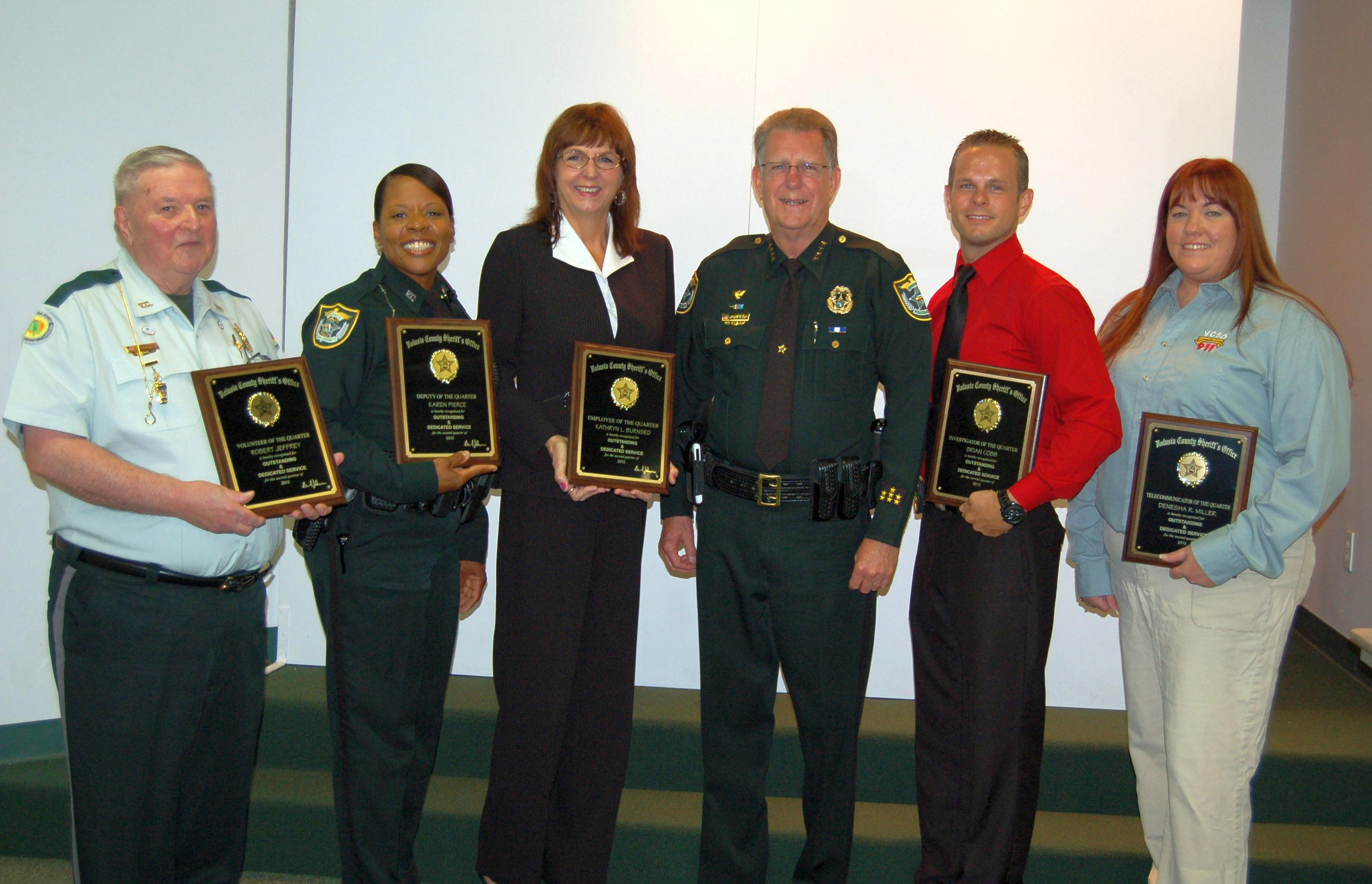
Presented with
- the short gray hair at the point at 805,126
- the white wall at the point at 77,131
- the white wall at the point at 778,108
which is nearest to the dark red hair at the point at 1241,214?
the short gray hair at the point at 805,126

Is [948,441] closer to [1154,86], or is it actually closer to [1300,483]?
[1300,483]

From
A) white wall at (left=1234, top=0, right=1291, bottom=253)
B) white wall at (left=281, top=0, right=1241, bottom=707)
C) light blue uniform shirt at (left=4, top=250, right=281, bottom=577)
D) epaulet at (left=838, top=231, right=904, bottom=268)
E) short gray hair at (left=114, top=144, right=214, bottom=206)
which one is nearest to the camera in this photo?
light blue uniform shirt at (left=4, top=250, right=281, bottom=577)

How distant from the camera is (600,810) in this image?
2.50 metres

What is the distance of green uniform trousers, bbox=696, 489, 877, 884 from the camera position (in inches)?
94.8

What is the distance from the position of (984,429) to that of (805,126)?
0.88 meters

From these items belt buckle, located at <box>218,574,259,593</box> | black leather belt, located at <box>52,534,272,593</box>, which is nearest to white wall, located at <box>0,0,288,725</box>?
black leather belt, located at <box>52,534,272,593</box>

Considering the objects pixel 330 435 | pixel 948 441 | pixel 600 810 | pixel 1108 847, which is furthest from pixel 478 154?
pixel 1108 847

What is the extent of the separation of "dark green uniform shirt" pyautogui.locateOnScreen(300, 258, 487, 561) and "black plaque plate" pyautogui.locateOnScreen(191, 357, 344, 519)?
67mm

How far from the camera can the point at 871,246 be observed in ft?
8.28

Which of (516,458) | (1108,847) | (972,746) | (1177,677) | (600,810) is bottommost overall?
(1108,847)

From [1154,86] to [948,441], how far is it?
178 centimetres

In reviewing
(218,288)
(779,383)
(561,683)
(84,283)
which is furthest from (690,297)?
(84,283)

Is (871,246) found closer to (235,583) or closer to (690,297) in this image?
(690,297)

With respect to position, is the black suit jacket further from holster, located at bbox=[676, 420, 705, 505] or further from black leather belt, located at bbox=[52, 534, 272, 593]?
black leather belt, located at bbox=[52, 534, 272, 593]
